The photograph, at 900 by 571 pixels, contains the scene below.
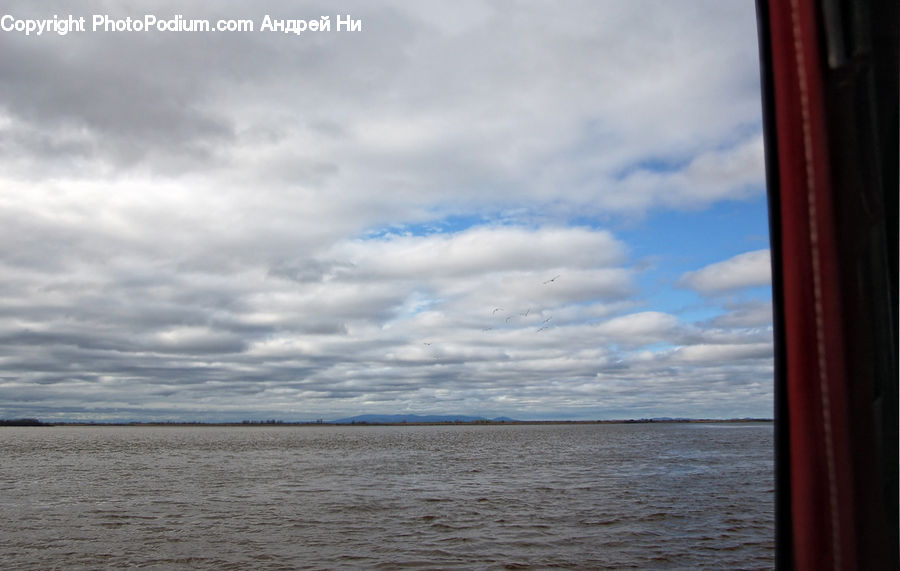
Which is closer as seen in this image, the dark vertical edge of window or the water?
the dark vertical edge of window

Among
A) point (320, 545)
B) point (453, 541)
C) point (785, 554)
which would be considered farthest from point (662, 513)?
point (785, 554)

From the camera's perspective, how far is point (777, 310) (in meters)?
1.72

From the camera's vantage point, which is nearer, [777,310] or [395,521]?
[777,310]

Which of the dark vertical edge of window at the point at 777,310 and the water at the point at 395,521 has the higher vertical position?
the dark vertical edge of window at the point at 777,310

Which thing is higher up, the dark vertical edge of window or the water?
the dark vertical edge of window

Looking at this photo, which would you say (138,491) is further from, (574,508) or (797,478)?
(797,478)

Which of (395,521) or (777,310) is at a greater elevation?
(777,310)

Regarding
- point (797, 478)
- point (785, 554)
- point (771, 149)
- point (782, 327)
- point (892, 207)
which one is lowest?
point (785, 554)

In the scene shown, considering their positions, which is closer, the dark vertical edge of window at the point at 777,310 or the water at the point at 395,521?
the dark vertical edge of window at the point at 777,310

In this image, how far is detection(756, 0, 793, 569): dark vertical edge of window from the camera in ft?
5.49

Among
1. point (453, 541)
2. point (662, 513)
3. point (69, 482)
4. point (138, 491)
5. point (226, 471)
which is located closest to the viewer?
point (453, 541)

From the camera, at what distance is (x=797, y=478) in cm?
165

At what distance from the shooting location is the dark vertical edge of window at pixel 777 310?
1.67m

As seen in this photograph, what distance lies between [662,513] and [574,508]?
8.92ft
